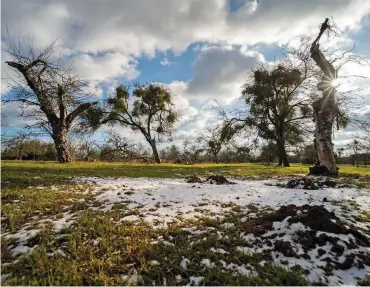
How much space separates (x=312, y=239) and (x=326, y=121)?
12472 mm

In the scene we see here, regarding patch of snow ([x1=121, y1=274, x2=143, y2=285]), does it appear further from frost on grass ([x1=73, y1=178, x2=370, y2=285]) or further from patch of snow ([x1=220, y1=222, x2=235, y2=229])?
patch of snow ([x1=220, y1=222, x2=235, y2=229])

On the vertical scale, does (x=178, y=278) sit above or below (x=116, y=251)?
below

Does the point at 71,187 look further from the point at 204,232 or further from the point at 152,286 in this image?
the point at 152,286

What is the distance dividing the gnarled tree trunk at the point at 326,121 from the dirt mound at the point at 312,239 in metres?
10.8

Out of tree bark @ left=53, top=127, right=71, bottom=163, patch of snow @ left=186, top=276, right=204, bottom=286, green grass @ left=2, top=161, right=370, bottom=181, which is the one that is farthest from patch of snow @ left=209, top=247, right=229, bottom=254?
tree bark @ left=53, top=127, right=71, bottom=163

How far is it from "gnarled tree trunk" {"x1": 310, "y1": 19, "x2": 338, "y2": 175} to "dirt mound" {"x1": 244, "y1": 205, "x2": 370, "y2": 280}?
35.5 ft

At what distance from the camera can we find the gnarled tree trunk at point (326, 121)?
1529 cm

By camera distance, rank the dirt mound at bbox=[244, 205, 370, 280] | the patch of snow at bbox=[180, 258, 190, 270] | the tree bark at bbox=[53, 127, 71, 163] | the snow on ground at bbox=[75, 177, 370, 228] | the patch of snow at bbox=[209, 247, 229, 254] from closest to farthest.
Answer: the patch of snow at bbox=[180, 258, 190, 270] → the dirt mound at bbox=[244, 205, 370, 280] → the patch of snow at bbox=[209, 247, 229, 254] → the snow on ground at bbox=[75, 177, 370, 228] → the tree bark at bbox=[53, 127, 71, 163]

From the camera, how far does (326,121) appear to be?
1539 cm

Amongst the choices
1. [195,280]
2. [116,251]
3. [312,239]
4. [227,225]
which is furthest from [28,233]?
[312,239]

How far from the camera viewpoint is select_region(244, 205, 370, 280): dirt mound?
13.8ft

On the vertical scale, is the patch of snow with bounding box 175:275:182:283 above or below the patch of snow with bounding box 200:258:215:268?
below

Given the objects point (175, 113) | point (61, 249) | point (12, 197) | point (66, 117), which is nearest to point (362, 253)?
point (61, 249)

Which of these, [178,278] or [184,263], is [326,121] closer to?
[184,263]
